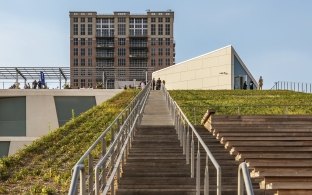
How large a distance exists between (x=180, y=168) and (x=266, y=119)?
6805mm

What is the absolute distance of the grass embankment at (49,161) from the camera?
34.5 feet

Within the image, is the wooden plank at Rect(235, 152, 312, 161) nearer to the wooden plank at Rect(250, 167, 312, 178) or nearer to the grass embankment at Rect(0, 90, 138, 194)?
the wooden plank at Rect(250, 167, 312, 178)

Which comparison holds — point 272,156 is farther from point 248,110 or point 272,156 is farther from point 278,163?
point 248,110

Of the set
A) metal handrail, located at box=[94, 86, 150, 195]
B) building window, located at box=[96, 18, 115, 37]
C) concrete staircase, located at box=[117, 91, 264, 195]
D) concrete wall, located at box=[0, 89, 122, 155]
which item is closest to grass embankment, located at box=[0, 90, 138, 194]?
metal handrail, located at box=[94, 86, 150, 195]

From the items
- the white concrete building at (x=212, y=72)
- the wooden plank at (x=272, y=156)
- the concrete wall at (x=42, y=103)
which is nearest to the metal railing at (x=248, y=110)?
the wooden plank at (x=272, y=156)

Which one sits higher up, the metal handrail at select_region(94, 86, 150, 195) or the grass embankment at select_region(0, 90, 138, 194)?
the metal handrail at select_region(94, 86, 150, 195)

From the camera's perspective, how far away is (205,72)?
4666 cm

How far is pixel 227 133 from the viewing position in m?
13.0

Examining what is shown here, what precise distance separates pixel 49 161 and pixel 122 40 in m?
97.1

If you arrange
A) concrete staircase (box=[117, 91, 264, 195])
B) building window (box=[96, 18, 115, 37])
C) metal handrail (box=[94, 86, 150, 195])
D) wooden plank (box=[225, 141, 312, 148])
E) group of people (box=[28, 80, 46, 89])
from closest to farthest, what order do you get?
metal handrail (box=[94, 86, 150, 195]), concrete staircase (box=[117, 91, 264, 195]), wooden plank (box=[225, 141, 312, 148]), group of people (box=[28, 80, 46, 89]), building window (box=[96, 18, 115, 37])

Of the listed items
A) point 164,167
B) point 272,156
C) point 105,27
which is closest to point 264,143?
point 272,156

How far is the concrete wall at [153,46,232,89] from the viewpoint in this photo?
44.8 m

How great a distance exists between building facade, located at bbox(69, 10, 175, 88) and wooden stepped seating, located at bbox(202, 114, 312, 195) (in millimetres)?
91884

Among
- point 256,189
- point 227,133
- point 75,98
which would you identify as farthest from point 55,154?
point 75,98
